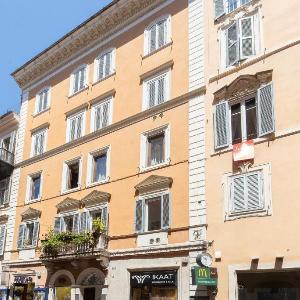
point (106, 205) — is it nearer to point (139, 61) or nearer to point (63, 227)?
point (63, 227)

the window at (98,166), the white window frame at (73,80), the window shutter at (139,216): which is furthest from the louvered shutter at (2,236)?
the window shutter at (139,216)

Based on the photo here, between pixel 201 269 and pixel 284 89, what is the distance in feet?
23.9

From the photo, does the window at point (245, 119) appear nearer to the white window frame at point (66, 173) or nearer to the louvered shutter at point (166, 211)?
the louvered shutter at point (166, 211)

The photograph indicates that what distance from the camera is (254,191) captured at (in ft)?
60.1

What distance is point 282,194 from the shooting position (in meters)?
17.4

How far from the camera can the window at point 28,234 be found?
28688 mm

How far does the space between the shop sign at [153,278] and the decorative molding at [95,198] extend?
428 cm

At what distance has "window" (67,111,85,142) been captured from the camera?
28.2 m

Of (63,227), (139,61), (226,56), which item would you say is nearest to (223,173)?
(226,56)

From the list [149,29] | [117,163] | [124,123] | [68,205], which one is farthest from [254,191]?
[68,205]

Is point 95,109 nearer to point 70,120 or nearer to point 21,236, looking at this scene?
point 70,120

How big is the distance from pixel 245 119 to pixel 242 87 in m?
1.34

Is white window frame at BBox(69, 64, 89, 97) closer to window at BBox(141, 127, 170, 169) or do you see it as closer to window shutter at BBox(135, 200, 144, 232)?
window at BBox(141, 127, 170, 169)

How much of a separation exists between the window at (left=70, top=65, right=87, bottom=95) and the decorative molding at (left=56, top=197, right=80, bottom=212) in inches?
266
